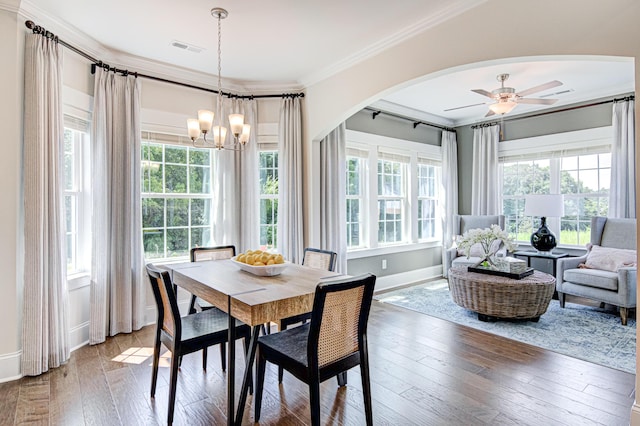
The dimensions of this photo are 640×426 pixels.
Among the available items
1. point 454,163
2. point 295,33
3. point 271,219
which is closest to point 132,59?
point 295,33

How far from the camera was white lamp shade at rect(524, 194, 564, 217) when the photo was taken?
4.89m

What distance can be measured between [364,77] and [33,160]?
3.09 metres

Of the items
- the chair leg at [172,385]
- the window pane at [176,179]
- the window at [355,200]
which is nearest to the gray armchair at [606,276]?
the window at [355,200]

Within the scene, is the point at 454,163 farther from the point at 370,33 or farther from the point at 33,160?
the point at 33,160

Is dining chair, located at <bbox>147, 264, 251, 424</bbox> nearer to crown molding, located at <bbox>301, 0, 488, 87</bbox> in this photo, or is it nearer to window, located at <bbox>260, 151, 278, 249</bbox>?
window, located at <bbox>260, 151, 278, 249</bbox>

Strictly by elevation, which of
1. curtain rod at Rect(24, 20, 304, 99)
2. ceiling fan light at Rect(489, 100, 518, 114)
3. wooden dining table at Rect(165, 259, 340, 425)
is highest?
curtain rod at Rect(24, 20, 304, 99)

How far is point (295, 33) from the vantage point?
3.31 meters

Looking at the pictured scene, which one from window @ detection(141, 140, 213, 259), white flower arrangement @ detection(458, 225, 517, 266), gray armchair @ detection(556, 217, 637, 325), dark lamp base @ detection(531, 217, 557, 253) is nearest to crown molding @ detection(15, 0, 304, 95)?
window @ detection(141, 140, 213, 259)

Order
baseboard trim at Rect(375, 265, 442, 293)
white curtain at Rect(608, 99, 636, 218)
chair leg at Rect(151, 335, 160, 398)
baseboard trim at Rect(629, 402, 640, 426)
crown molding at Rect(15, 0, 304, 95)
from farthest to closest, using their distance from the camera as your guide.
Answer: baseboard trim at Rect(375, 265, 442, 293) < white curtain at Rect(608, 99, 636, 218) < crown molding at Rect(15, 0, 304, 95) < chair leg at Rect(151, 335, 160, 398) < baseboard trim at Rect(629, 402, 640, 426)

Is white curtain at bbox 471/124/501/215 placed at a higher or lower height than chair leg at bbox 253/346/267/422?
higher

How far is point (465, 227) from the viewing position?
6211 millimetres

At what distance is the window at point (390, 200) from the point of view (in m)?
5.76

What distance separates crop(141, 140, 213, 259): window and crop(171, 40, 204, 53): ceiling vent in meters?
1.11

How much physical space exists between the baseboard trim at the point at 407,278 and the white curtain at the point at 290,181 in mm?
1728
